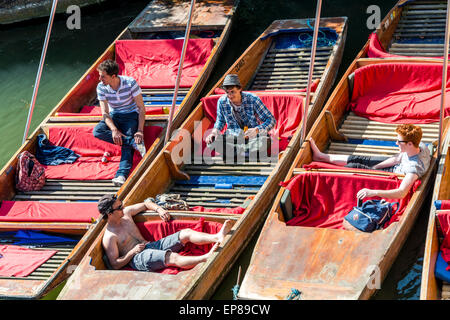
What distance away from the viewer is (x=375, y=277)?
5.27m

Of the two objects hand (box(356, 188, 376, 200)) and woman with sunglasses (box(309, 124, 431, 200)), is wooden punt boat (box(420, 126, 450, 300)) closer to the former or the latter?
woman with sunglasses (box(309, 124, 431, 200))

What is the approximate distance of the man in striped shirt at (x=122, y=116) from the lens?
738cm

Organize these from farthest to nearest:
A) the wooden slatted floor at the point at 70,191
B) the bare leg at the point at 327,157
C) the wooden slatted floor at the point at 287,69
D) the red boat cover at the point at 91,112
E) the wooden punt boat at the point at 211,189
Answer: the wooden slatted floor at the point at 287,69 < the red boat cover at the point at 91,112 < the wooden slatted floor at the point at 70,191 < the bare leg at the point at 327,157 < the wooden punt boat at the point at 211,189

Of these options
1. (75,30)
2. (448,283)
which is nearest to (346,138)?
(448,283)

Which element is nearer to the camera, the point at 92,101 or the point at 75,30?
the point at 92,101

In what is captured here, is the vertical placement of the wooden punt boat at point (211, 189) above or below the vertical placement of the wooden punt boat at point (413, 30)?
below

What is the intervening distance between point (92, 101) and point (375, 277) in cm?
516

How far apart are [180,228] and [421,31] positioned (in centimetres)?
520

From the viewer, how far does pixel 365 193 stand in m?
5.76

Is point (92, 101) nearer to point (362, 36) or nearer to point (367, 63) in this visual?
point (367, 63)

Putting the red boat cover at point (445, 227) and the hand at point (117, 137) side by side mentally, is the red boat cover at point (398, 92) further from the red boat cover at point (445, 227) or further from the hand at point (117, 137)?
the hand at point (117, 137)

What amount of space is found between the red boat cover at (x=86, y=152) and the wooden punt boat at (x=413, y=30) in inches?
134

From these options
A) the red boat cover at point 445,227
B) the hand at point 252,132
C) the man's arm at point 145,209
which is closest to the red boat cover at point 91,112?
the hand at point 252,132
